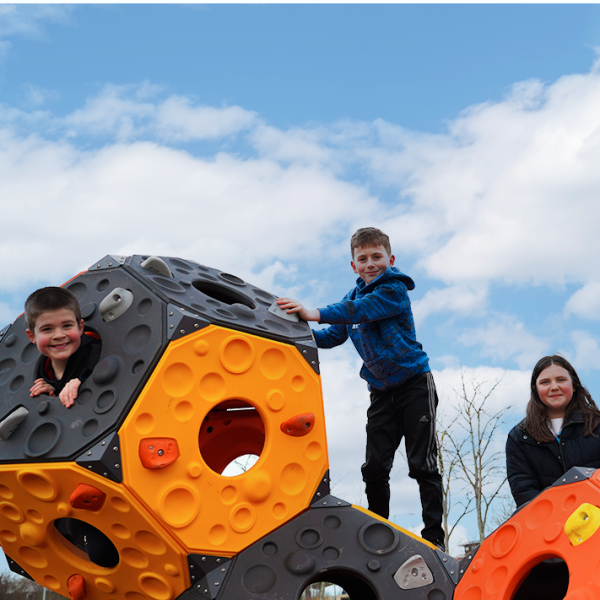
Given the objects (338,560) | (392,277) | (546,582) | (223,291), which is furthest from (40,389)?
(546,582)

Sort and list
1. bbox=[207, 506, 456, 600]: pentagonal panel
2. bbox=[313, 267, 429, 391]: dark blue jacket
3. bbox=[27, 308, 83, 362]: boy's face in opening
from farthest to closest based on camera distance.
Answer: bbox=[313, 267, 429, 391]: dark blue jacket → bbox=[27, 308, 83, 362]: boy's face in opening → bbox=[207, 506, 456, 600]: pentagonal panel

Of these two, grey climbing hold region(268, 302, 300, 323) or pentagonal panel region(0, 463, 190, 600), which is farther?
grey climbing hold region(268, 302, 300, 323)

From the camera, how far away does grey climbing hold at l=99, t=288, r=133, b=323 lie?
156 inches

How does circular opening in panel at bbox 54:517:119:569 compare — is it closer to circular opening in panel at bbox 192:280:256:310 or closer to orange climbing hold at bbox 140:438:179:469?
orange climbing hold at bbox 140:438:179:469

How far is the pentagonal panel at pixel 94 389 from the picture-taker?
3.50 m

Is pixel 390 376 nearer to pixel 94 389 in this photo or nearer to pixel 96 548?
pixel 94 389

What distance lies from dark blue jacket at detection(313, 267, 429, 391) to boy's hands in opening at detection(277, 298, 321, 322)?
0.25 feet

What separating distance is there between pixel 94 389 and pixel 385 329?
224 cm

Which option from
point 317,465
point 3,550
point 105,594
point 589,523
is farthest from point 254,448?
point 589,523

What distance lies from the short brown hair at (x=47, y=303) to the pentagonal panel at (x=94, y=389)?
223 mm

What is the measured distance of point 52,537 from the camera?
3953 millimetres

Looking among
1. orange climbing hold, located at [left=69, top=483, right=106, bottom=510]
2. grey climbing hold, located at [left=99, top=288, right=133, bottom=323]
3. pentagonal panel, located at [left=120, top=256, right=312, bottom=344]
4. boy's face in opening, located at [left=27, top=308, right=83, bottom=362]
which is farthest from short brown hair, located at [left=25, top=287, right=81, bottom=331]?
orange climbing hold, located at [left=69, top=483, right=106, bottom=510]

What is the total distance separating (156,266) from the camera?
4191 millimetres

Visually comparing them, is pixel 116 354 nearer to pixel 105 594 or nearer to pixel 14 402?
pixel 14 402
